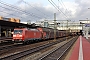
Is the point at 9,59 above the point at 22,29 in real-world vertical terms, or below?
below

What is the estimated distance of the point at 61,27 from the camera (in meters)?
115

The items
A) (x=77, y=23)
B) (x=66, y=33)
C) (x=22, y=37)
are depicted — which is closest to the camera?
(x=22, y=37)

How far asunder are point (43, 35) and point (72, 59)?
103 feet

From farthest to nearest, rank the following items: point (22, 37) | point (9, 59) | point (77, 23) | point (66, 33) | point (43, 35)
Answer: point (77, 23), point (66, 33), point (43, 35), point (22, 37), point (9, 59)

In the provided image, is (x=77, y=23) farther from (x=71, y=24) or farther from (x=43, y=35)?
(x=43, y=35)

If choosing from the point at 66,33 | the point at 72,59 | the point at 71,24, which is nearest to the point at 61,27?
the point at 71,24

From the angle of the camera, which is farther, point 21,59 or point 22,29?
point 22,29

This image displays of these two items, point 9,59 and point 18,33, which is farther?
point 18,33

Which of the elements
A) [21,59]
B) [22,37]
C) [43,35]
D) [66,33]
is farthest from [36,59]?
[66,33]

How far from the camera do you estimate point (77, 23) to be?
10931 centimetres

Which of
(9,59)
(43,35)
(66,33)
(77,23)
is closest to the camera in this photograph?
(9,59)

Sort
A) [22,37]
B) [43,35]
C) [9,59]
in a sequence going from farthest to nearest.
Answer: [43,35] → [22,37] → [9,59]

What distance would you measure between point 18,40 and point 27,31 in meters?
2.52

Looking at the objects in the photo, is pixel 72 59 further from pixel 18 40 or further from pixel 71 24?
pixel 71 24
